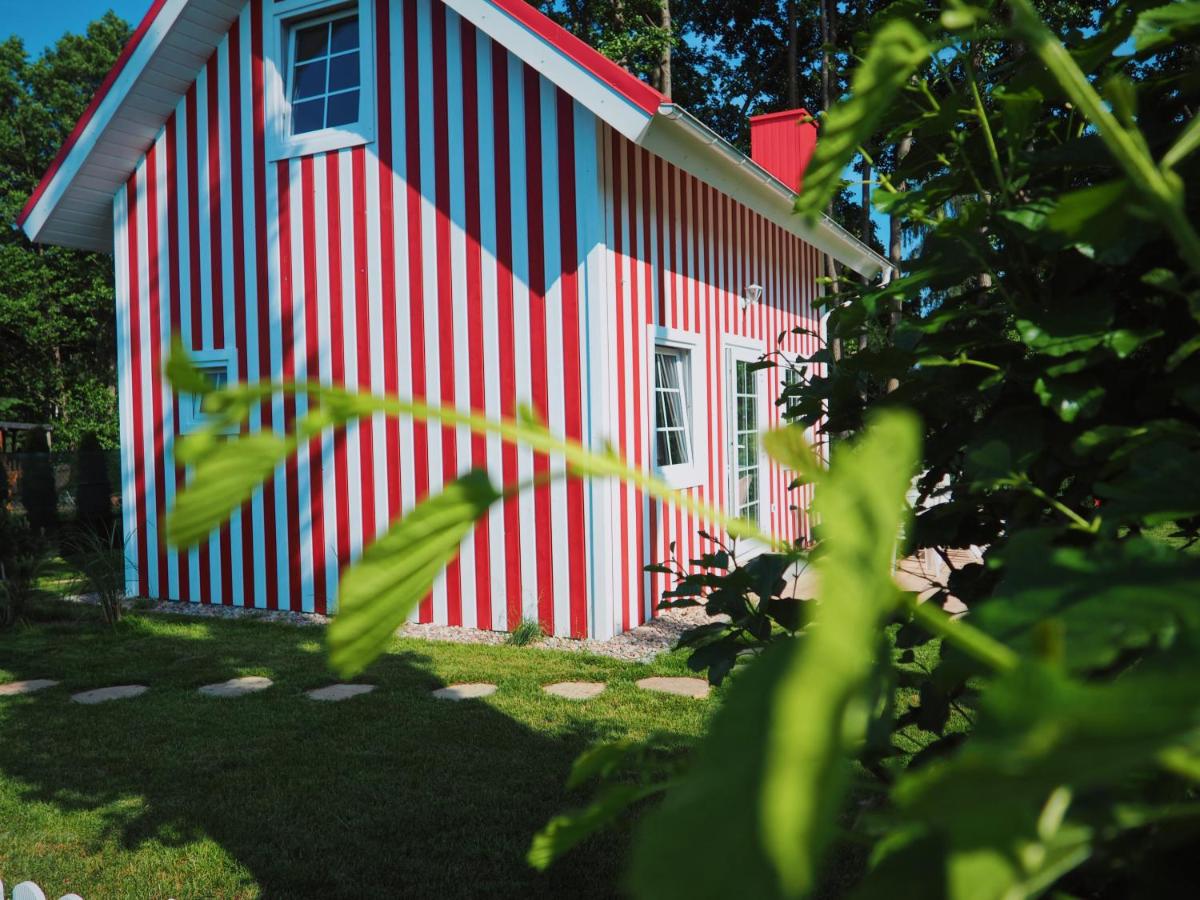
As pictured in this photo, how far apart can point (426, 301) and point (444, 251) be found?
1.27 feet

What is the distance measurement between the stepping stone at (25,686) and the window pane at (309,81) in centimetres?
474

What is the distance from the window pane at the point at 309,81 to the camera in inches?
288

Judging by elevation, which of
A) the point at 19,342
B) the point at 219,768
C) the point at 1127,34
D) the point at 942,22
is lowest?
the point at 219,768

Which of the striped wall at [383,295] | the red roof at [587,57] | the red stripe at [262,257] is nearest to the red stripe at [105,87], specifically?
the striped wall at [383,295]

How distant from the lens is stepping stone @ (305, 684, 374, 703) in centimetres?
493

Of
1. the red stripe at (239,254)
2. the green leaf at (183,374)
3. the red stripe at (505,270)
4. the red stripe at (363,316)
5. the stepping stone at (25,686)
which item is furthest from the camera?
the red stripe at (239,254)

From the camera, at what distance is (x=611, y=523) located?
6270 millimetres

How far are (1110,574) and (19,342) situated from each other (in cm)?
3405

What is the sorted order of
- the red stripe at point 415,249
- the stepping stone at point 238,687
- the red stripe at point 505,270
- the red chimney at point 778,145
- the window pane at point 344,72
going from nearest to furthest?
1. the stepping stone at point 238,687
2. the red stripe at point 505,270
3. the red stripe at point 415,249
4. the window pane at point 344,72
5. the red chimney at point 778,145

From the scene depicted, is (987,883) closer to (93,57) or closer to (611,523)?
(611,523)

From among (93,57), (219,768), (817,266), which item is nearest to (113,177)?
(219,768)

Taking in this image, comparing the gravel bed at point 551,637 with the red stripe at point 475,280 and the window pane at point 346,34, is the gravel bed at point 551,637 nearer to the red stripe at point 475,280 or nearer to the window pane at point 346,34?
the red stripe at point 475,280

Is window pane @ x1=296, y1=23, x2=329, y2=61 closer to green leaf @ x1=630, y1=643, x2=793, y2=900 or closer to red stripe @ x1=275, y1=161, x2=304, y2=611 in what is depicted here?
red stripe @ x1=275, y1=161, x2=304, y2=611

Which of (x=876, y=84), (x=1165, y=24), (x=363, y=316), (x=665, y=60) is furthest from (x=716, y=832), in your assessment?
(x=665, y=60)
